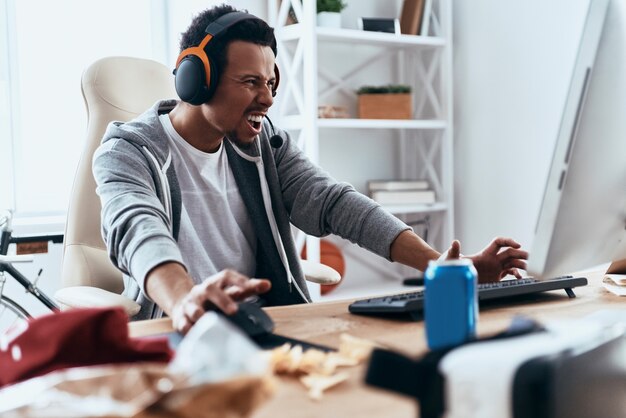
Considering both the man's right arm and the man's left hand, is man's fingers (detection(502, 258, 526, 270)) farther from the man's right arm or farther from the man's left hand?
the man's right arm

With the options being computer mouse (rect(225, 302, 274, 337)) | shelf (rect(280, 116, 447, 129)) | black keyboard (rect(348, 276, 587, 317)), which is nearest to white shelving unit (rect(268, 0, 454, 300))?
shelf (rect(280, 116, 447, 129))

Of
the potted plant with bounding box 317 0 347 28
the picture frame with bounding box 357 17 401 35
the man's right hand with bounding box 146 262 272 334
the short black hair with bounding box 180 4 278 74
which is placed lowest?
the man's right hand with bounding box 146 262 272 334

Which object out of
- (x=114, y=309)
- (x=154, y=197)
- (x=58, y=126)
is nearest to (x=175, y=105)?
(x=154, y=197)

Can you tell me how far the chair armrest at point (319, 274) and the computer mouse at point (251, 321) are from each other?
0.77 meters

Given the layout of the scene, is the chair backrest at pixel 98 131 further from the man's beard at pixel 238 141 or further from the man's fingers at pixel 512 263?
the man's fingers at pixel 512 263

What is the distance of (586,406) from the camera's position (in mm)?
750

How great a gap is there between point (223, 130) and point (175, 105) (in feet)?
0.50

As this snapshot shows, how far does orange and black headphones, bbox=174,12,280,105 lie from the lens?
1674mm

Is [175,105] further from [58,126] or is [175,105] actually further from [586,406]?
[58,126]

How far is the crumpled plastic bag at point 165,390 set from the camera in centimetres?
59

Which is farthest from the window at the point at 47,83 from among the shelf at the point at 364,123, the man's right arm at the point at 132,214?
the man's right arm at the point at 132,214

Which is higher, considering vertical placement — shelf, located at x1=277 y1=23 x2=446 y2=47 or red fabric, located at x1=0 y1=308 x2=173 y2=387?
shelf, located at x1=277 y1=23 x2=446 y2=47

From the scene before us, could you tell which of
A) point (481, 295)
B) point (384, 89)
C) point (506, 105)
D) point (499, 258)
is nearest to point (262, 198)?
point (499, 258)

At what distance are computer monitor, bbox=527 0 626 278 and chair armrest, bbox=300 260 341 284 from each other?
3.15 ft
